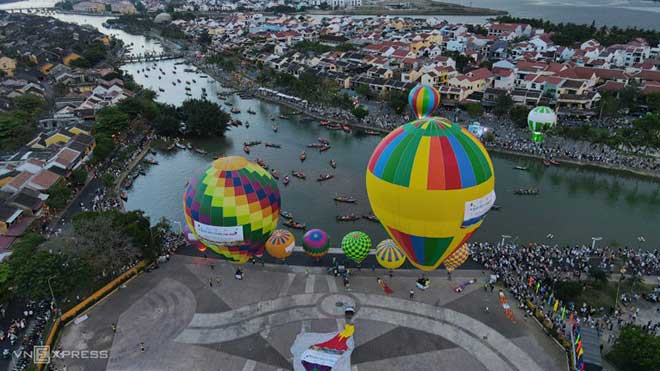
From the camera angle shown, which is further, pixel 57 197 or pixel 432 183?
pixel 57 197

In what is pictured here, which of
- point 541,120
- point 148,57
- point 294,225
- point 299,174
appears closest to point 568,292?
point 294,225

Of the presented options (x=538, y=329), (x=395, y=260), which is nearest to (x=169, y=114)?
(x=395, y=260)

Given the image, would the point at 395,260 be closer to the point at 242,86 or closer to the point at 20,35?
the point at 242,86

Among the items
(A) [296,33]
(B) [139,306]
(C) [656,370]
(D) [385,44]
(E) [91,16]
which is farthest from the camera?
(E) [91,16]

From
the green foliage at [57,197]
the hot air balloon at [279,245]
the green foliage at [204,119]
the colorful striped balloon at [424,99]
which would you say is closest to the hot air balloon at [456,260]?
the hot air balloon at [279,245]

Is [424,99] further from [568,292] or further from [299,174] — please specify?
[568,292]

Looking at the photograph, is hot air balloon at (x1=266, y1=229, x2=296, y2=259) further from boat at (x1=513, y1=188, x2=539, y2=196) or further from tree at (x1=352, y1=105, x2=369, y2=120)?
→ tree at (x1=352, y1=105, x2=369, y2=120)
